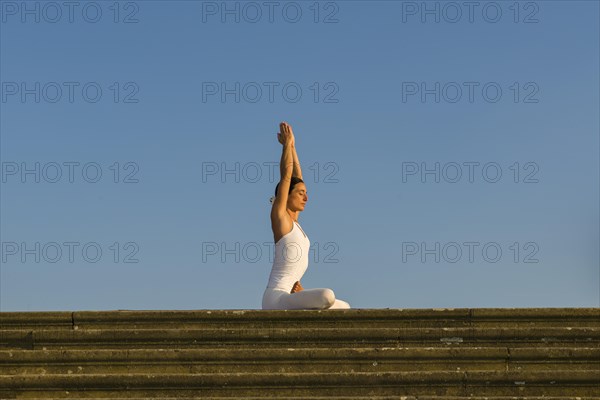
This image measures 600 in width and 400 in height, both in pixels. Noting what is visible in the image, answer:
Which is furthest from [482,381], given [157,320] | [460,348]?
[157,320]

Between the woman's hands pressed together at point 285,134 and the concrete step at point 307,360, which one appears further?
the woman's hands pressed together at point 285,134

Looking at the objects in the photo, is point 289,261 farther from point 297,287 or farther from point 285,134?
point 285,134

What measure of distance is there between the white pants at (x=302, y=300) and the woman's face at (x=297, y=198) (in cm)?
101

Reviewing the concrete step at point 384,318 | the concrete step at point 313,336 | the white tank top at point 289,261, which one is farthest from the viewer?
the white tank top at point 289,261

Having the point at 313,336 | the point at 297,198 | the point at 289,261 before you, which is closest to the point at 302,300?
the point at 289,261

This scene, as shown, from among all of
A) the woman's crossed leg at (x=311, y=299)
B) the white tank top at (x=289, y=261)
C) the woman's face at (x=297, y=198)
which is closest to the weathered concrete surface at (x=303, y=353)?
the woman's crossed leg at (x=311, y=299)

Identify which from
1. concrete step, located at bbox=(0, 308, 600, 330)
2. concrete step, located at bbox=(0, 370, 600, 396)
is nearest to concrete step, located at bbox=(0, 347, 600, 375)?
concrete step, located at bbox=(0, 370, 600, 396)

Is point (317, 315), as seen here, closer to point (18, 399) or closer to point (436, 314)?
point (436, 314)

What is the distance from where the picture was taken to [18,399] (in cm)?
863

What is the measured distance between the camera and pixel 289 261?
1141cm

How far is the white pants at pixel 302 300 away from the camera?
1032cm

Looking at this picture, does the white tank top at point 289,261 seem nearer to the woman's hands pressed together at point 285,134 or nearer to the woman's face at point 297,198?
the woman's face at point 297,198

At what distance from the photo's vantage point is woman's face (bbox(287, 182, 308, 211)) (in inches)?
464

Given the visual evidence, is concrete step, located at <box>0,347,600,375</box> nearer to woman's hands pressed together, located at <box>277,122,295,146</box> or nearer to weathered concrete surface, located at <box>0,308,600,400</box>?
weathered concrete surface, located at <box>0,308,600,400</box>
